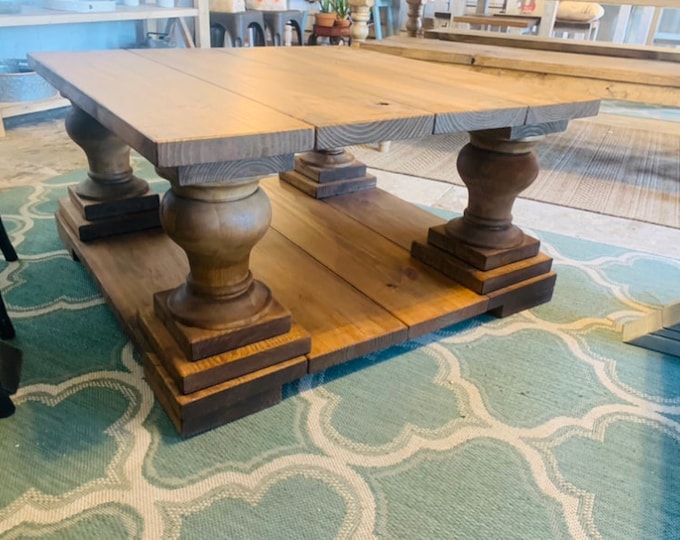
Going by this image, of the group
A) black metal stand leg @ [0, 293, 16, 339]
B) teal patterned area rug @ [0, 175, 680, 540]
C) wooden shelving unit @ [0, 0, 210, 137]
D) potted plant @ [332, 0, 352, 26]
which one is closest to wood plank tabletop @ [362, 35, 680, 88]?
wooden shelving unit @ [0, 0, 210, 137]

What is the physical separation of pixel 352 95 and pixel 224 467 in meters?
0.56

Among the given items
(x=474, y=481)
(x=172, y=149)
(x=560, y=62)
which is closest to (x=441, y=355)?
(x=474, y=481)

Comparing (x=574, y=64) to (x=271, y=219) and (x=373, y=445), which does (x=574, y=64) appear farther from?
(x=373, y=445)

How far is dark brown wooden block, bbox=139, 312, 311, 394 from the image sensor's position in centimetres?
73

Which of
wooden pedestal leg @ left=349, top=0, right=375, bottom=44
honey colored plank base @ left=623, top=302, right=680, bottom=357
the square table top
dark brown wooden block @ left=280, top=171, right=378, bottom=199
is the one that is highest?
wooden pedestal leg @ left=349, top=0, right=375, bottom=44

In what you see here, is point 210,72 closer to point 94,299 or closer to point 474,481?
point 94,299

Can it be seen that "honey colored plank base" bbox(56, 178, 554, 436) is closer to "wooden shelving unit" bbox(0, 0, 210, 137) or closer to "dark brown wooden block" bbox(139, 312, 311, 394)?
"dark brown wooden block" bbox(139, 312, 311, 394)

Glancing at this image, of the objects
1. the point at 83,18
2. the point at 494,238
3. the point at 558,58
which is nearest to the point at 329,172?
the point at 494,238

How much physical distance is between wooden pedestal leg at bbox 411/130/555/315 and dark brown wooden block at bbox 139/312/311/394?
1.26 feet

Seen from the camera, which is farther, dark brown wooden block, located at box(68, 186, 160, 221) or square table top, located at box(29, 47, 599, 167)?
dark brown wooden block, located at box(68, 186, 160, 221)

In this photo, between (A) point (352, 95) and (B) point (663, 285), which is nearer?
(A) point (352, 95)

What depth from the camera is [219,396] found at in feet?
2.45

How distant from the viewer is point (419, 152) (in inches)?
83.4

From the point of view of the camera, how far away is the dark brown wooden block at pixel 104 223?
112 cm
